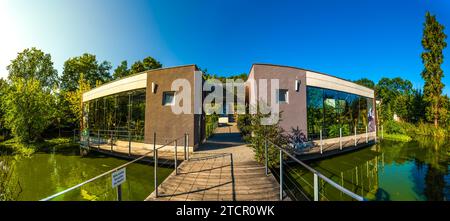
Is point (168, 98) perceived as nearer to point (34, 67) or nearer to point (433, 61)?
point (433, 61)

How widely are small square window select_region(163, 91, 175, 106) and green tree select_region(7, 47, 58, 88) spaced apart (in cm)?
2605

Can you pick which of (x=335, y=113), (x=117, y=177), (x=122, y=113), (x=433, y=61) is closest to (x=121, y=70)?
(x=122, y=113)

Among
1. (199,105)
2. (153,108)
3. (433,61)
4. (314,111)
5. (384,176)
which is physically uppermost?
(433,61)

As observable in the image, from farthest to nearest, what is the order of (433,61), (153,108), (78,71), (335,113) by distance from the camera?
(78,71) → (433,61) → (335,113) → (153,108)

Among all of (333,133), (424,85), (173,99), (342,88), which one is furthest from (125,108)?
(424,85)

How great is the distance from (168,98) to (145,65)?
75.7ft

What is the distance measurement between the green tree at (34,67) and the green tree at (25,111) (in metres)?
16.1

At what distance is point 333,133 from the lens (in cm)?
1127

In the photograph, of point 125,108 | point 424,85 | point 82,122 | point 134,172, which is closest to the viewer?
point 134,172

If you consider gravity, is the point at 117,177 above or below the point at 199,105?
below

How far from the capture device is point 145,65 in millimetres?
29109

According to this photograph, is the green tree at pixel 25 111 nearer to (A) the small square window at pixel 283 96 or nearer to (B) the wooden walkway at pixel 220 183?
(B) the wooden walkway at pixel 220 183
